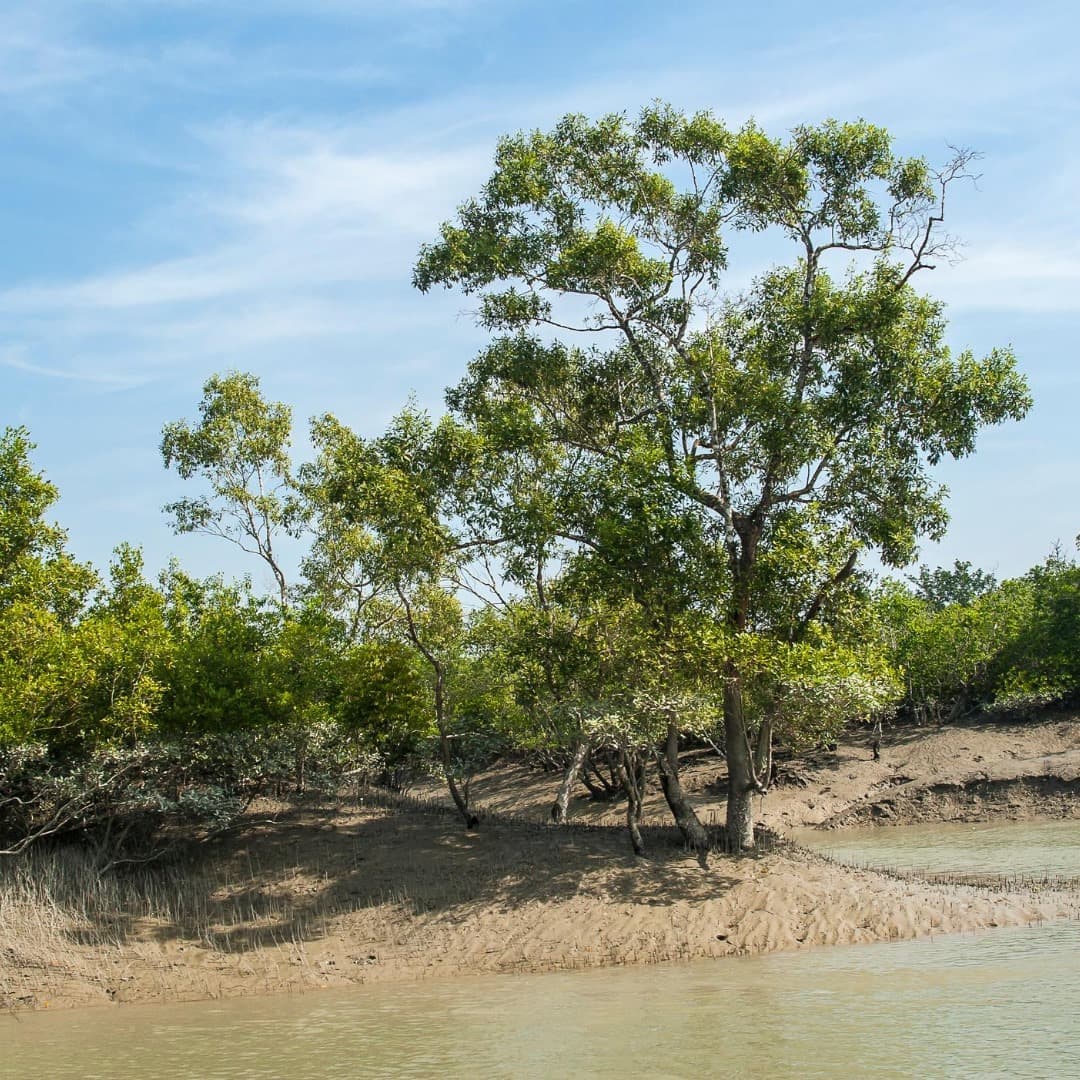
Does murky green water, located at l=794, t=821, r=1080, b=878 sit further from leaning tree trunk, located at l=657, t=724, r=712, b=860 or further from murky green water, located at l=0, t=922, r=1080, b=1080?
murky green water, located at l=0, t=922, r=1080, b=1080

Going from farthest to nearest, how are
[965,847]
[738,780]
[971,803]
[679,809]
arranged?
[971,803]
[965,847]
[679,809]
[738,780]

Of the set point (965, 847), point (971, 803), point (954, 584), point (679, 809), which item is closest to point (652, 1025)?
point (679, 809)

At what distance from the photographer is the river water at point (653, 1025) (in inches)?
437

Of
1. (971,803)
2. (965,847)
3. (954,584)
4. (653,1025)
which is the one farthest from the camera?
(954,584)

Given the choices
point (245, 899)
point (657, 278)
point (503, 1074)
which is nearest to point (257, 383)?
point (657, 278)

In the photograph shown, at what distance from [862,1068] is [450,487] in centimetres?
1306

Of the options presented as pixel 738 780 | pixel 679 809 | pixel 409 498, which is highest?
pixel 409 498

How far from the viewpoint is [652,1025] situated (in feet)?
41.6

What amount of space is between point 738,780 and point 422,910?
261 inches

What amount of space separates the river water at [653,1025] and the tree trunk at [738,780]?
4563mm

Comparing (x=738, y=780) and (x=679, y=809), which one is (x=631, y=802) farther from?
(x=738, y=780)

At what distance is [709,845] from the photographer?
21.3m

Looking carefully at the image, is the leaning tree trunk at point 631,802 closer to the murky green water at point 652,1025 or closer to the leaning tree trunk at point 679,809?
the leaning tree trunk at point 679,809

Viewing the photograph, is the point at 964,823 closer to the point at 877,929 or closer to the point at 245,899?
the point at 877,929
